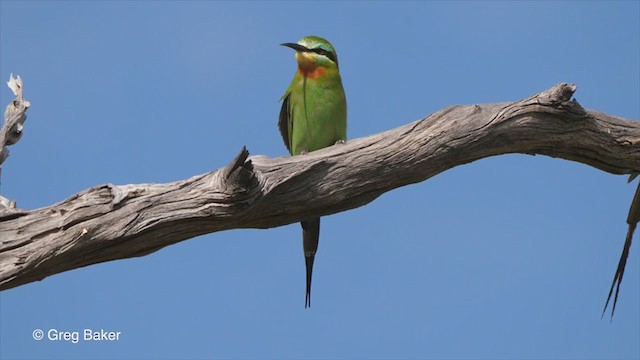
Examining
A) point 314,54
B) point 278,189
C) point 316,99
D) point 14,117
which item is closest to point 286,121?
point 316,99

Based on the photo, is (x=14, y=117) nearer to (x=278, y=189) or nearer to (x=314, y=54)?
(x=278, y=189)

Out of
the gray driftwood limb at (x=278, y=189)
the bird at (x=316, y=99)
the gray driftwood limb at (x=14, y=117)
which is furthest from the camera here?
the bird at (x=316, y=99)

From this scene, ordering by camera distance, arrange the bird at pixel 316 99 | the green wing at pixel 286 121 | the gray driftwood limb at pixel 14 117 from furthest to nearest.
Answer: the green wing at pixel 286 121 → the bird at pixel 316 99 → the gray driftwood limb at pixel 14 117

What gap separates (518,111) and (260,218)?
1.29 meters

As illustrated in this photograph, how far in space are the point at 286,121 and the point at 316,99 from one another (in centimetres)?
34

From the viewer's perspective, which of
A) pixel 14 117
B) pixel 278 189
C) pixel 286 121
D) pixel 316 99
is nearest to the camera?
pixel 278 189

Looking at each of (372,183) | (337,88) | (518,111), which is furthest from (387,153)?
(337,88)

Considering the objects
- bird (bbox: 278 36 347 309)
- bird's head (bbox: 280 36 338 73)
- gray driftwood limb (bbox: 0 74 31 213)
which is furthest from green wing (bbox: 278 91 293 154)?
gray driftwood limb (bbox: 0 74 31 213)

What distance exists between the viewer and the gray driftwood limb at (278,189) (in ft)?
12.3

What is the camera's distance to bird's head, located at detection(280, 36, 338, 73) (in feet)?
16.9

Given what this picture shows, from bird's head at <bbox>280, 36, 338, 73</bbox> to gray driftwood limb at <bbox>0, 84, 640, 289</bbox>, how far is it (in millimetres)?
1286

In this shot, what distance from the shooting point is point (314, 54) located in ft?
17.0

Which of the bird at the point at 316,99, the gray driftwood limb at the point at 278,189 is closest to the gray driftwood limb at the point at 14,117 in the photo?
the gray driftwood limb at the point at 278,189

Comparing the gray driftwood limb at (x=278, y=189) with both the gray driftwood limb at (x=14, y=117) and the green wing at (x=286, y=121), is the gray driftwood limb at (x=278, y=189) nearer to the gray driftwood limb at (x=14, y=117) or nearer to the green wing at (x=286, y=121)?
the gray driftwood limb at (x=14, y=117)
